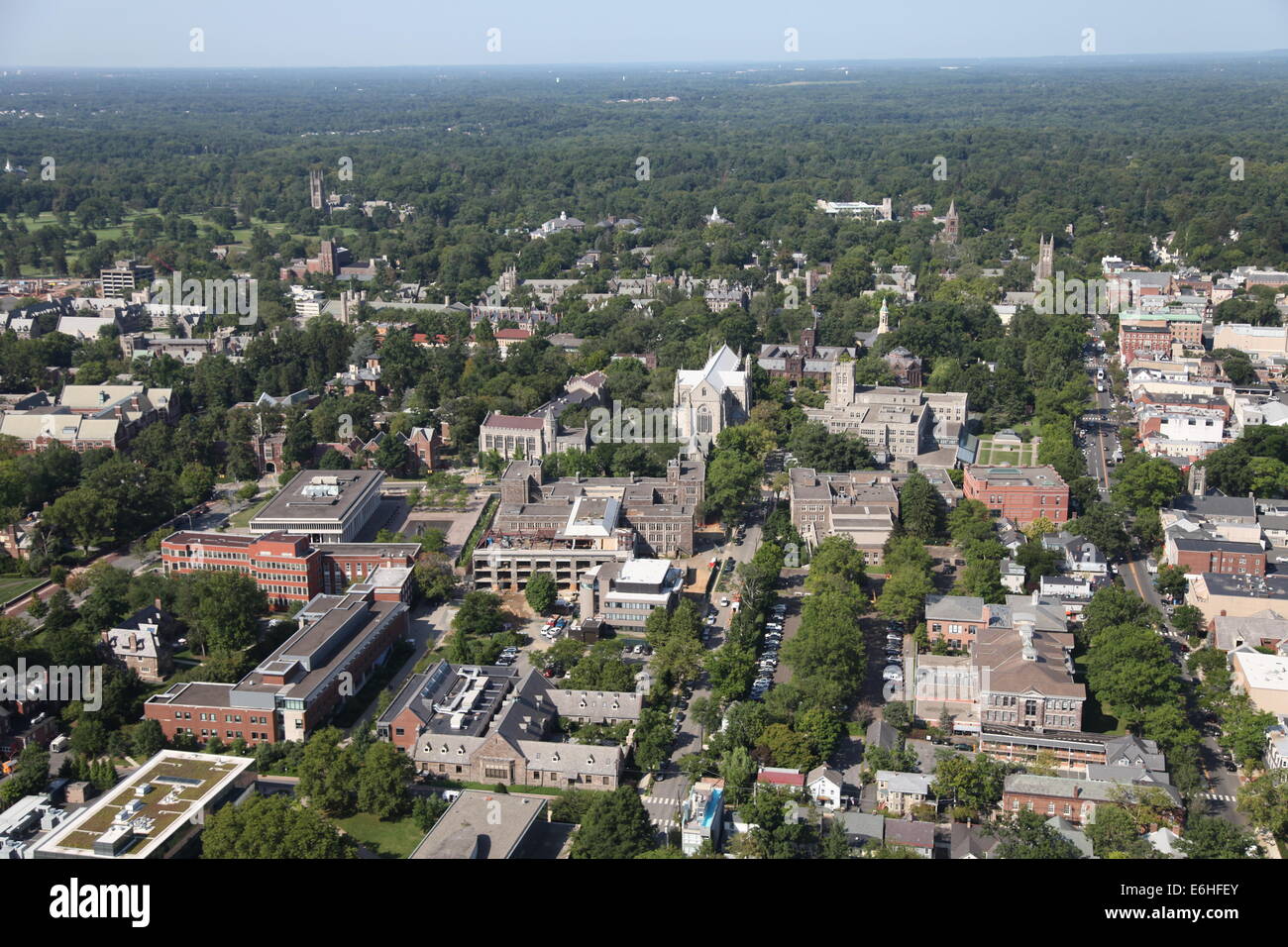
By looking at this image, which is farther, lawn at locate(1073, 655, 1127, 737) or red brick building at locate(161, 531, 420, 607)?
red brick building at locate(161, 531, 420, 607)

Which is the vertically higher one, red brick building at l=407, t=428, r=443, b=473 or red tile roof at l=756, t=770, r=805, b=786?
red brick building at l=407, t=428, r=443, b=473

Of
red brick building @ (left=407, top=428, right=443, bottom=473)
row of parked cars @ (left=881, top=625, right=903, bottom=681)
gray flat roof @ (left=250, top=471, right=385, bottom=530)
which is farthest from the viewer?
red brick building @ (left=407, top=428, right=443, bottom=473)

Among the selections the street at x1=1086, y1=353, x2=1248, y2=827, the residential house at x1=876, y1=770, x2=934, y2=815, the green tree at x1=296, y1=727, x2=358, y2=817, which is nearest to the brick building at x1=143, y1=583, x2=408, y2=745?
the green tree at x1=296, y1=727, x2=358, y2=817

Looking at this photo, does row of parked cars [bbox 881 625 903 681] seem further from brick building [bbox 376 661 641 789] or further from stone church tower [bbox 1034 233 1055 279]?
stone church tower [bbox 1034 233 1055 279]

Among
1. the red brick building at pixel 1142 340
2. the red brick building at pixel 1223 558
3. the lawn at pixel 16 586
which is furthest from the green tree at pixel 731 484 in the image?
the red brick building at pixel 1142 340
